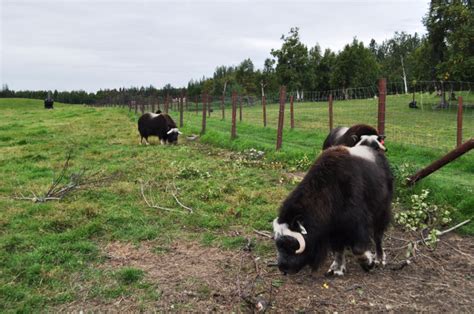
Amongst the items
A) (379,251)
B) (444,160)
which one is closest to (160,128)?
(444,160)

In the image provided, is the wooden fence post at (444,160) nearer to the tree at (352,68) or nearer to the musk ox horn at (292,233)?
the musk ox horn at (292,233)

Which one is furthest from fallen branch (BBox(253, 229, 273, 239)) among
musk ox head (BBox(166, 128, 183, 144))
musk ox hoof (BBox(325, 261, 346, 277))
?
musk ox head (BBox(166, 128, 183, 144))

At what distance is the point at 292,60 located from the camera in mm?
62031

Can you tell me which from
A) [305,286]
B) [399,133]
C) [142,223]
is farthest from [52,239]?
[399,133]

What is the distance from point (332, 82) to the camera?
63438 millimetres

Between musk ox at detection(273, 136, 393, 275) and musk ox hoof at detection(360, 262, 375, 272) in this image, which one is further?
musk ox hoof at detection(360, 262, 375, 272)

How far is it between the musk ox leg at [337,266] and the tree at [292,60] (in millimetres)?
58117

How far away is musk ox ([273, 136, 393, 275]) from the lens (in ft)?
13.4

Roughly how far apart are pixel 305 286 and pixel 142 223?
2949 millimetres

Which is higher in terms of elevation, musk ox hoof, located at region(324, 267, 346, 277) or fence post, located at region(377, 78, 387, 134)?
fence post, located at region(377, 78, 387, 134)

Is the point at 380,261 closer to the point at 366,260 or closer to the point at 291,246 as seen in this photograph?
the point at 366,260

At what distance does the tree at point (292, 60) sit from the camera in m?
61.4

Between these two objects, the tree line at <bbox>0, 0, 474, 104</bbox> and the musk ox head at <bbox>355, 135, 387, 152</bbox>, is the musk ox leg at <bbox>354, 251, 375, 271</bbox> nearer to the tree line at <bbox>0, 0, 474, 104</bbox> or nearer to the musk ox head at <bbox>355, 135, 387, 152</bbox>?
the musk ox head at <bbox>355, 135, 387, 152</bbox>

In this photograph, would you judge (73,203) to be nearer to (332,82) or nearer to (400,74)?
(332,82)
